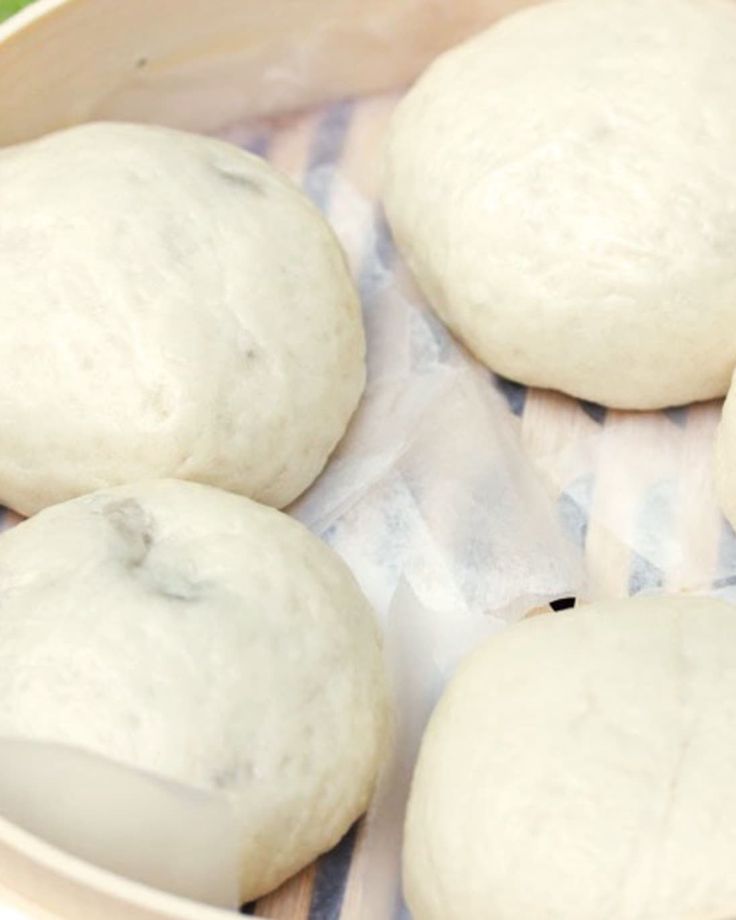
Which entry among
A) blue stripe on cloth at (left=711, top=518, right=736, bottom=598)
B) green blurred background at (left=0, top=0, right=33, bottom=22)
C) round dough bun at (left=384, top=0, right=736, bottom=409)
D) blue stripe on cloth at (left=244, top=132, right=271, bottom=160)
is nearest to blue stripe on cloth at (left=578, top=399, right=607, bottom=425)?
round dough bun at (left=384, top=0, right=736, bottom=409)

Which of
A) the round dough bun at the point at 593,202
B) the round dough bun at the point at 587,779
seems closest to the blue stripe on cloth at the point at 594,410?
the round dough bun at the point at 593,202

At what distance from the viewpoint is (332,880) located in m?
1.25

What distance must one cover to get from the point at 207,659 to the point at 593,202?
539 millimetres

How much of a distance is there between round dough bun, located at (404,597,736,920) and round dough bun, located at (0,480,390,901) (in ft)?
0.26

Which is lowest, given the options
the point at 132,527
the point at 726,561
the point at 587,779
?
the point at 726,561

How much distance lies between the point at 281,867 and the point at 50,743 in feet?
0.68

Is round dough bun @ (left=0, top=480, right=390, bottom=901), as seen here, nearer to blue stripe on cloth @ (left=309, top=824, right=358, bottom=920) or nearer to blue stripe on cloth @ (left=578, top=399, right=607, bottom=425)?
blue stripe on cloth @ (left=309, top=824, right=358, bottom=920)

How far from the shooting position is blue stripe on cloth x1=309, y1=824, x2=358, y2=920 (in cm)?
123

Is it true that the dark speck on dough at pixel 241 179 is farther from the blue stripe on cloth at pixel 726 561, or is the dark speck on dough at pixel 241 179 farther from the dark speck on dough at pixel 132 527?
the blue stripe on cloth at pixel 726 561

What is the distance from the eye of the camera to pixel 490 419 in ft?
4.92

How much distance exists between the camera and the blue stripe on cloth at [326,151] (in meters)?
1.69

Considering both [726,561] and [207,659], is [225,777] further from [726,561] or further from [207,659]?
[726,561]

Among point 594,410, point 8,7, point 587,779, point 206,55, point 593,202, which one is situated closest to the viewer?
point 587,779

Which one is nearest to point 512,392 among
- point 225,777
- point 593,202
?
point 593,202
